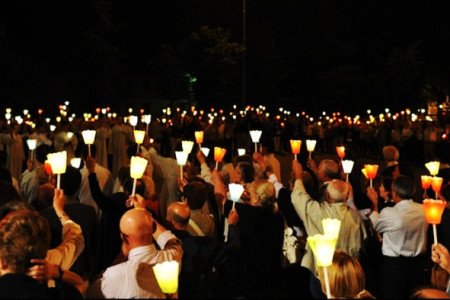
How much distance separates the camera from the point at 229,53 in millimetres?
45344

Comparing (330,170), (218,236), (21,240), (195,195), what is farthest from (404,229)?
(21,240)

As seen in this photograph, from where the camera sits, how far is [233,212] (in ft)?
19.7

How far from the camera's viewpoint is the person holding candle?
6.62 meters

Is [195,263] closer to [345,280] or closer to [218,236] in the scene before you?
[345,280]

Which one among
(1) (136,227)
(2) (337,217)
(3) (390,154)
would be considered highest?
(3) (390,154)

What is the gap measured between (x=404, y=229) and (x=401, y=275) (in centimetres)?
46

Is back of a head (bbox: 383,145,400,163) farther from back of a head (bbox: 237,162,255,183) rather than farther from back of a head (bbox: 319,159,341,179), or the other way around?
back of a head (bbox: 237,162,255,183)

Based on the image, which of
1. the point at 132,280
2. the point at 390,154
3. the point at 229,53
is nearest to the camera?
the point at 132,280

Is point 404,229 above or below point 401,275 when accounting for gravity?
above

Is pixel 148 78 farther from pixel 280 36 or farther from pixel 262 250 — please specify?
pixel 262 250

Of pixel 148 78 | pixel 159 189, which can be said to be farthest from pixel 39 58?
pixel 159 189

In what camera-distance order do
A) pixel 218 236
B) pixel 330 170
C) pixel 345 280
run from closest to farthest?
pixel 345 280, pixel 330 170, pixel 218 236

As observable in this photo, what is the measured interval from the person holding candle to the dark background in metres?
35.9

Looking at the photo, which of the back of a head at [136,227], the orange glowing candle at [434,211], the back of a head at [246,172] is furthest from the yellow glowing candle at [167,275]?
the back of a head at [246,172]
